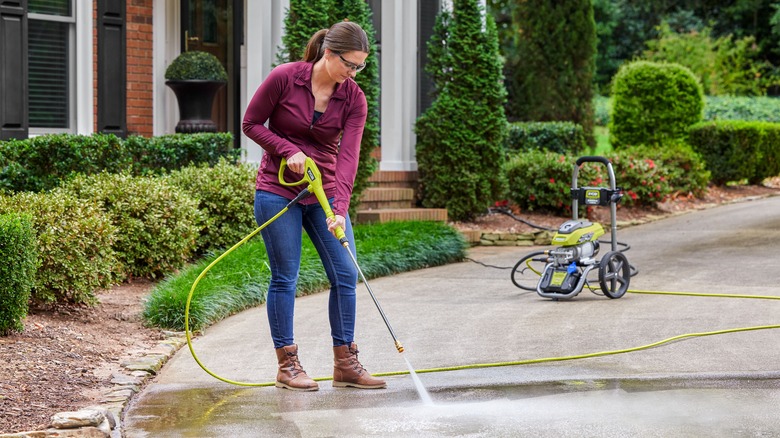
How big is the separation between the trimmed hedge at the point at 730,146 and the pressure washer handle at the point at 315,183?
1353 centimetres

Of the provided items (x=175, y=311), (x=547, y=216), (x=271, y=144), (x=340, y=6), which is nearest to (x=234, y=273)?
(x=175, y=311)

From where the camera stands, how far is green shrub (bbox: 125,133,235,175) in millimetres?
10391

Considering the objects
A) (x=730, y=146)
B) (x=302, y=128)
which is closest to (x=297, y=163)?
(x=302, y=128)

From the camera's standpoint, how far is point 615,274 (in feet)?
27.7

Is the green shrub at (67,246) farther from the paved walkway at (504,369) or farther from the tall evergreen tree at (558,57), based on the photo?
the tall evergreen tree at (558,57)

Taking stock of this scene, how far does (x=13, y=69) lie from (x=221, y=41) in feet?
12.8

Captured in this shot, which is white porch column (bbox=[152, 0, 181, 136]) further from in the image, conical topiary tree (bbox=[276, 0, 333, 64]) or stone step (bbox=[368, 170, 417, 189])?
stone step (bbox=[368, 170, 417, 189])

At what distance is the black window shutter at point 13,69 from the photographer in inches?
389

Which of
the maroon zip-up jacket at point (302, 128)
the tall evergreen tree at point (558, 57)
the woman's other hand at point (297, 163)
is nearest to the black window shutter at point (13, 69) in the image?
the maroon zip-up jacket at point (302, 128)

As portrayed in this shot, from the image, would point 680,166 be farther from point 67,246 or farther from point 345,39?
point 345,39

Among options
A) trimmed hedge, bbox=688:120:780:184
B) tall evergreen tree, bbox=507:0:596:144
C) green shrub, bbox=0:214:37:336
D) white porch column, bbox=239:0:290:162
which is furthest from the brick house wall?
trimmed hedge, bbox=688:120:780:184

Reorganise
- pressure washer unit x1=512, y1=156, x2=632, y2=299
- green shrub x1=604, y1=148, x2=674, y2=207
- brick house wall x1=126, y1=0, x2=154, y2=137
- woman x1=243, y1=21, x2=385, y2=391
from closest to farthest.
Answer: woman x1=243, y1=21, x2=385, y2=391 → pressure washer unit x1=512, y1=156, x2=632, y2=299 → brick house wall x1=126, y1=0, x2=154, y2=137 → green shrub x1=604, y1=148, x2=674, y2=207

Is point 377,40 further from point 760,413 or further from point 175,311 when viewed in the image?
point 760,413

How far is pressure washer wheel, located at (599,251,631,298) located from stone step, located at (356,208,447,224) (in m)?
4.17
